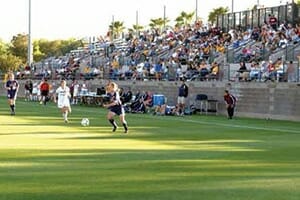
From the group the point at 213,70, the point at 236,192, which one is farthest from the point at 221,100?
the point at 236,192

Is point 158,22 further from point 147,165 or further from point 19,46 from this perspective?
point 147,165

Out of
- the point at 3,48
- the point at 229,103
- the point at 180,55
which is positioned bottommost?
the point at 229,103

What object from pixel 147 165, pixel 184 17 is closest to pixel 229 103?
pixel 147 165

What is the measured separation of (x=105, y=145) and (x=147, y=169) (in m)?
5.41

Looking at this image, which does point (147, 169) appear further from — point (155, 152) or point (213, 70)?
point (213, 70)

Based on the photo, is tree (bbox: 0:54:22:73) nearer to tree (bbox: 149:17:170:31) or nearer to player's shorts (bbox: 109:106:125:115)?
tree (bbox: 149:17:170:31)

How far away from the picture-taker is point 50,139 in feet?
70.5

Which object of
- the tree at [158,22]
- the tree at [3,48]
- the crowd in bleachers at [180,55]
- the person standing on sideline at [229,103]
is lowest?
the person standing on sideline at [229,103]

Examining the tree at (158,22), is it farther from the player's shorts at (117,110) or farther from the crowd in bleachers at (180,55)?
the player's shorts at (117,110)

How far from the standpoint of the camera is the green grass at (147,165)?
11672 mm

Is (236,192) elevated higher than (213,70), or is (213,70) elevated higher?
(213,70)

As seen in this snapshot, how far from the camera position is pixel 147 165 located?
49.7 feet

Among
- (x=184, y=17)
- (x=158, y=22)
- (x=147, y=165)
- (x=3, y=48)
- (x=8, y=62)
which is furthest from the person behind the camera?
(x=3, y=48)

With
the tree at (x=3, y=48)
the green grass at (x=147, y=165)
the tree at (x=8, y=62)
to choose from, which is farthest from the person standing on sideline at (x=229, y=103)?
the tree at (x=3, y=48)
